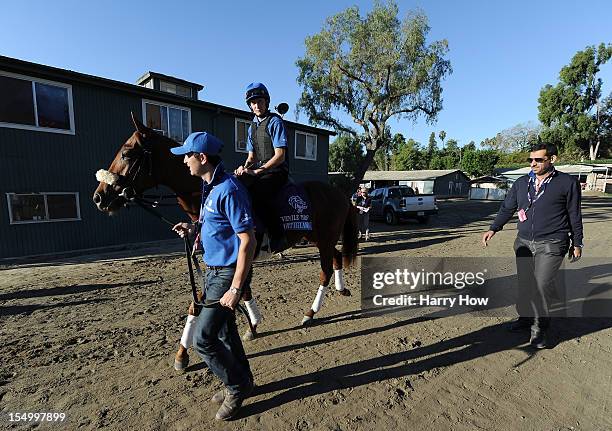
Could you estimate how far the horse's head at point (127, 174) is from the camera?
10.4ft

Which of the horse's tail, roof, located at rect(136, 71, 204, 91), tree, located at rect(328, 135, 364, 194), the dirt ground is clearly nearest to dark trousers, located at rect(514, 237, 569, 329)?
the dirt ground

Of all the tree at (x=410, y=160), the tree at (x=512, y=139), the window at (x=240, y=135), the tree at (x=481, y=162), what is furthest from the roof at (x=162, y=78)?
the tree at (x=512, y=139)

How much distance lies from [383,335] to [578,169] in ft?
179

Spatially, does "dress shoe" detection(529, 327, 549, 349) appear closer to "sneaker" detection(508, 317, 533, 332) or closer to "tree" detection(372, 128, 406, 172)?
"sneaker" detection(508, 317, 533, 332)

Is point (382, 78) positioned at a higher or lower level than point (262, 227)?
higher

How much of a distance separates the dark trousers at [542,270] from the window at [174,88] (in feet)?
56.9

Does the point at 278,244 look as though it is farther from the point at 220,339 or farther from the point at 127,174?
the point at 127,174

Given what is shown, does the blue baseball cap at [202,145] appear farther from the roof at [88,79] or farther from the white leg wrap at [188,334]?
the roof at [88,79]

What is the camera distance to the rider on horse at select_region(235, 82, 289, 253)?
10.9ft

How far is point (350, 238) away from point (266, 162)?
92.7 inches

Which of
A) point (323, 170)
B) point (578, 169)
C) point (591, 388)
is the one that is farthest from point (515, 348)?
point (578, 169)

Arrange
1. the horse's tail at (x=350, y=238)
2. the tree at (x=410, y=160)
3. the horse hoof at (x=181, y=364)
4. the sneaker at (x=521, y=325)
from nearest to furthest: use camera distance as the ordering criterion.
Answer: the horse hoof at (x=181, y=364), the sneaker at (x=521, y=325), the horse's tail at (x=350, y=238), the tree at (x=410, y=160)

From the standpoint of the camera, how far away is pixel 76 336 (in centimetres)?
389

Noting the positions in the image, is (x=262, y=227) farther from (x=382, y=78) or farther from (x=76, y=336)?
(x=382, y=78)
